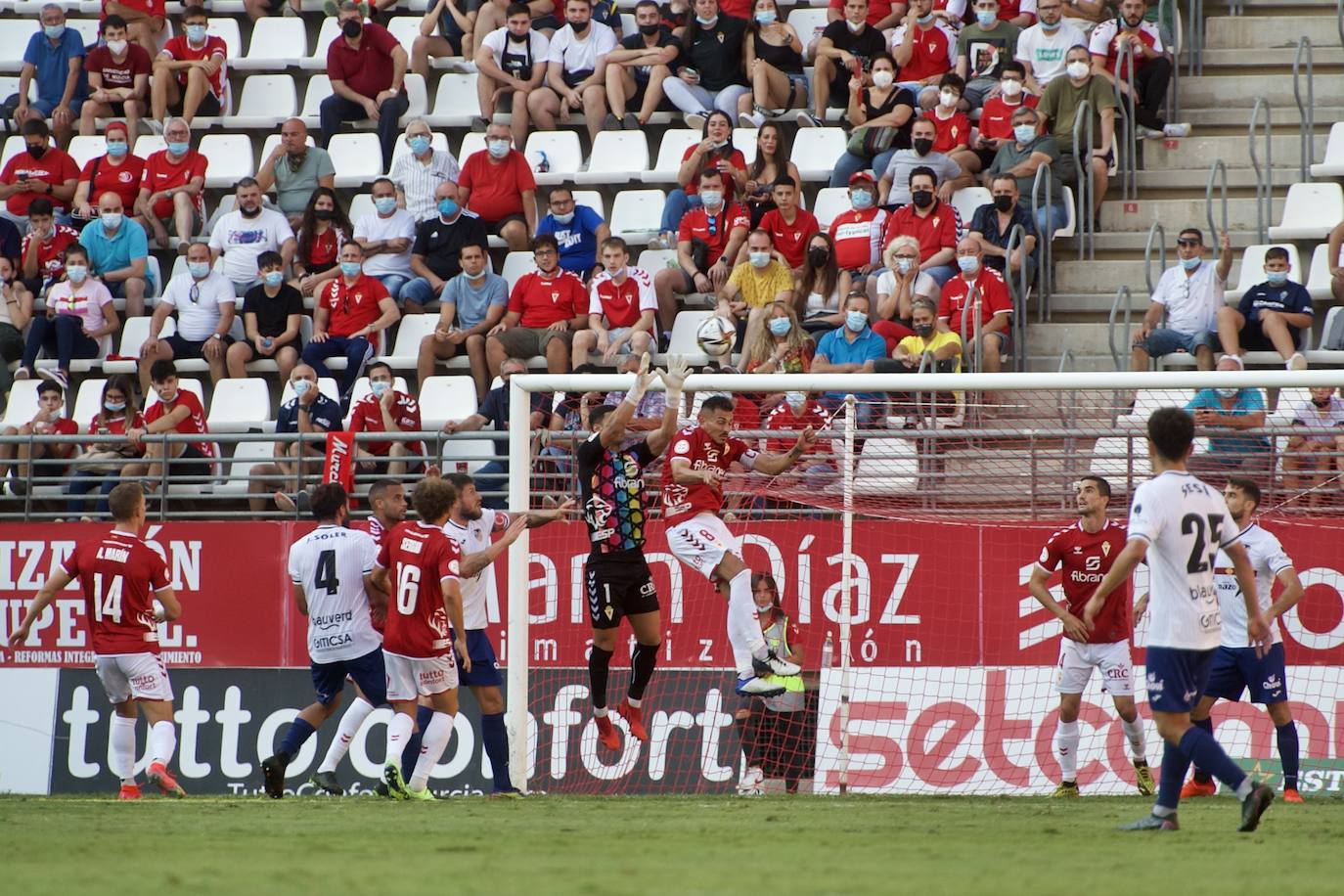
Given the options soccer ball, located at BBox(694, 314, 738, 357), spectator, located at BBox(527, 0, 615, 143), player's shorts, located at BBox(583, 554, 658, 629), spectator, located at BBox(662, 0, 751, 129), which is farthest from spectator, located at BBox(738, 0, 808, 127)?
player's shorts, located at BBox(583, 554, 658, 629)

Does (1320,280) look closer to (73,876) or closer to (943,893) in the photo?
(943,893)

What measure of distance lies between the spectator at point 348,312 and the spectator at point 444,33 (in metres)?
3.63

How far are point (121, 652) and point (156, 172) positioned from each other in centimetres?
930

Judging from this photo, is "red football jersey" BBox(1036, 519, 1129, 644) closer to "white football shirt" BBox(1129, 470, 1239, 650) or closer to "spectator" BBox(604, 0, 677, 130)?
"white football shirt" BBox(1129, 470, 1239, 650)

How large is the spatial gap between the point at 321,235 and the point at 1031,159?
7.84 metres

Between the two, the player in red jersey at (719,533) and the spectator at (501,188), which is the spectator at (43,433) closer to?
the spectator at (501,188)

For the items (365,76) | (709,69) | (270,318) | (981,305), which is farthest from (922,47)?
(270,318)

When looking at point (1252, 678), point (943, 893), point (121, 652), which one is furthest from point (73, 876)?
point (1252, 678)

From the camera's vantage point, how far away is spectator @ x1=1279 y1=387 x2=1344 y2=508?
13312 millimetres

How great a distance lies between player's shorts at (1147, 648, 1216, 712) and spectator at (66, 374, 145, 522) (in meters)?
10.7

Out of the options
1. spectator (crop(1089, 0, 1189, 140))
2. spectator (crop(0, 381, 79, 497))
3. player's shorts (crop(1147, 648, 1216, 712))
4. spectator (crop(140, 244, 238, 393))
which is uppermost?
spectator (crop(1089, 0, 1189, 140))

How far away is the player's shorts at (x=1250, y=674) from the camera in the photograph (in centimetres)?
1155

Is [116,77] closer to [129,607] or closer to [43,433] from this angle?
[43,433]

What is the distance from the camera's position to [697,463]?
12.5 metres
